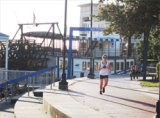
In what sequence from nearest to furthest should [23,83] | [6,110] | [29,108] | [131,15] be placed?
1. [29,108]
2. [6,110]
3. [131,15]
4. [23,83]

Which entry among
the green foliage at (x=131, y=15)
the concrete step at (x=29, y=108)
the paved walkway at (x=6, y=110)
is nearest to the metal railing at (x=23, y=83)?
the paved walkway at (x=6, y=110)

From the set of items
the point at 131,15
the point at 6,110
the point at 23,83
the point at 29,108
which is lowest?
the point at 6,110

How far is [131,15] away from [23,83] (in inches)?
314

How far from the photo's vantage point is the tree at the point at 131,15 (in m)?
19.3

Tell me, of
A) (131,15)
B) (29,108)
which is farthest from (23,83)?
(29,108)

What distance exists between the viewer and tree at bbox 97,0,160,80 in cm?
1927

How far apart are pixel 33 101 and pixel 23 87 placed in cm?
796

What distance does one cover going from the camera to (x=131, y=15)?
819 inches

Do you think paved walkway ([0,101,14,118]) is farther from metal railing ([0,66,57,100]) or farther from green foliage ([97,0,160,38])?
green foliage ([97,0,160,38])

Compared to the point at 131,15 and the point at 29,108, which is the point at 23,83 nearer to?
the point at 131,15

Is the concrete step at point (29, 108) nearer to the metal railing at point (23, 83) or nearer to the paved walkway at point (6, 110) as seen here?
the paved walkway at point (6, 110)

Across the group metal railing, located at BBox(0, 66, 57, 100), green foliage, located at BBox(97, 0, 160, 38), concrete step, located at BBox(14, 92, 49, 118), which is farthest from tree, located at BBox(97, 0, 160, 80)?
concrete step, located at BBox(14, 92, 49, 118)

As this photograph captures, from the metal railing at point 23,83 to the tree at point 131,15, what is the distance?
14.1 feet

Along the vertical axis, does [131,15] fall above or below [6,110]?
above
